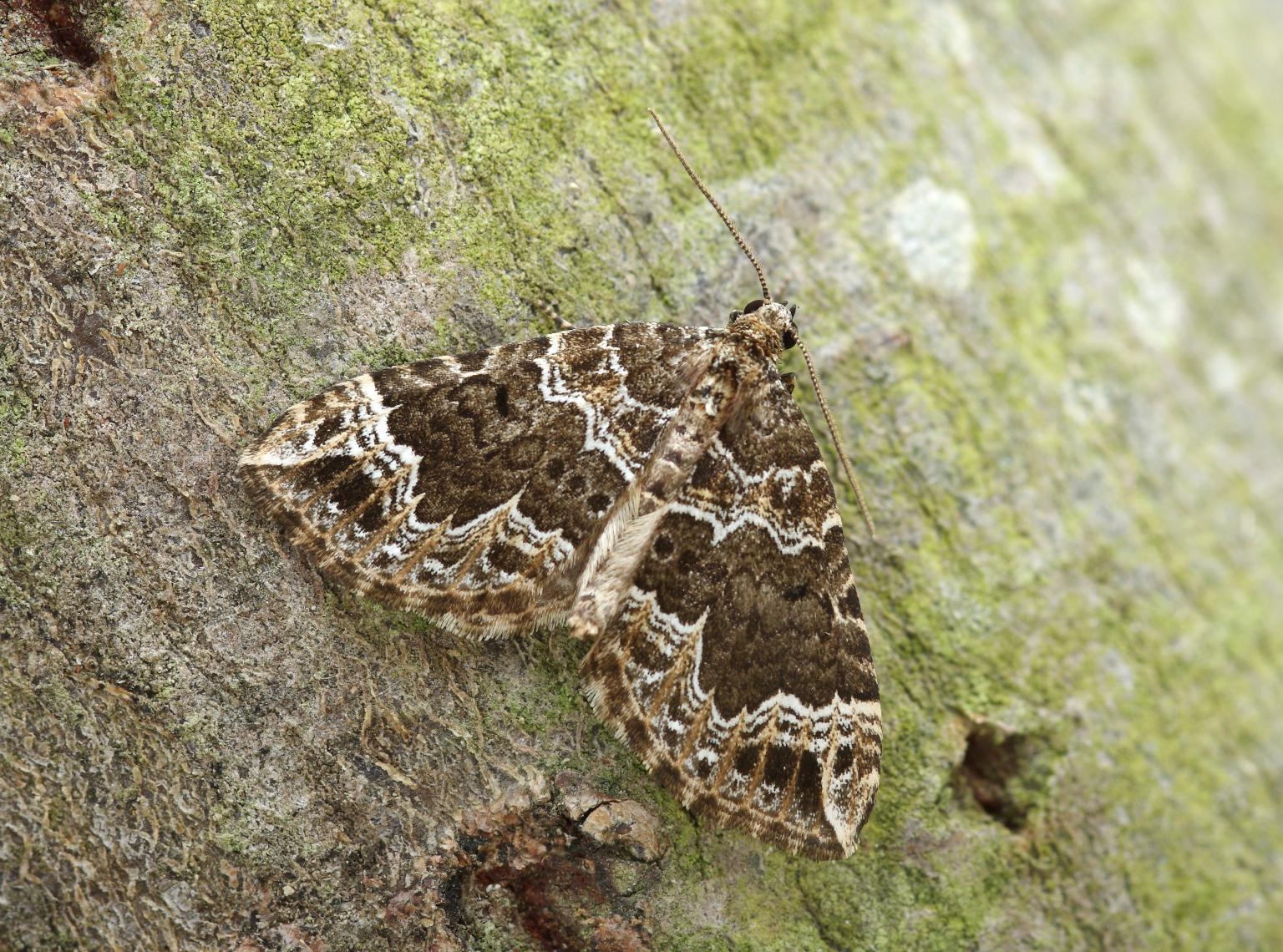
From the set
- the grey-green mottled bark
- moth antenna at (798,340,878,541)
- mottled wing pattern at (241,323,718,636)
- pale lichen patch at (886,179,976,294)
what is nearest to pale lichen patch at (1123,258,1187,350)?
the grey-green mottled bark

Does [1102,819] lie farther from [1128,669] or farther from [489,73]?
[489,73]

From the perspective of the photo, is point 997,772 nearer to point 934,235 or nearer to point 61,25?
point 934,235

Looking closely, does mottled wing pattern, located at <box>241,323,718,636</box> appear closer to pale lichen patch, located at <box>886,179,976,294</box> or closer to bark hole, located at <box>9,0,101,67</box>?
pale lichen patch, located at <box>886,179,976,294</box>

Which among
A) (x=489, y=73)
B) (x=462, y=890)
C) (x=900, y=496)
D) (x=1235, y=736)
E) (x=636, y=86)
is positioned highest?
(x=489, y=73)

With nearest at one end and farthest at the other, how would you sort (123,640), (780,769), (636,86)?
(123,640)
(780,769)
(636,86)

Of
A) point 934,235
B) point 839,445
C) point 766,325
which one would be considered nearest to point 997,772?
point 839,445

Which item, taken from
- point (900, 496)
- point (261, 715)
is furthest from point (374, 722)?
point (900, 496)
